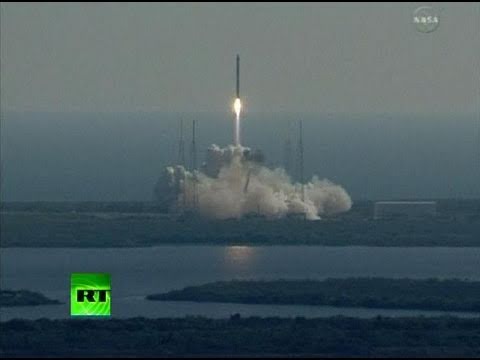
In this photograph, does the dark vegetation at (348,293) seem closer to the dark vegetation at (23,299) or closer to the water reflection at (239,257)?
the dark vegetation at (23,299)

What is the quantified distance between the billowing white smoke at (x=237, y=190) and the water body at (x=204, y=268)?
6157mm

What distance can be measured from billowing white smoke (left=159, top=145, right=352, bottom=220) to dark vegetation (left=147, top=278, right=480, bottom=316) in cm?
1751

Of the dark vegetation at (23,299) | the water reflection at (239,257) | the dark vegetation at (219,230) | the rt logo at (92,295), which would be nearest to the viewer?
the rt logo at (92,295)

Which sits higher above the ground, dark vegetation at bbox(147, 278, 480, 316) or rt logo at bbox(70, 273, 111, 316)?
rt logo at bbox(70, 273, 111, 316)

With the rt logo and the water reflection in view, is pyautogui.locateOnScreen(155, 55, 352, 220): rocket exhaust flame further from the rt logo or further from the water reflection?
the rt logo

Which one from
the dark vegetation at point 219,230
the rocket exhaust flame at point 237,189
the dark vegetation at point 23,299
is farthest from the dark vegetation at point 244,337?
the rocket exhaust flame at point 237,189

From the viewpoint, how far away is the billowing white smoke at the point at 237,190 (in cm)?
8419

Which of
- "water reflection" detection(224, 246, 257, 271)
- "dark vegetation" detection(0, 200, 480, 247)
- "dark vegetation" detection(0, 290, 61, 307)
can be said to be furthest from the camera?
"dark vegetation" detection(0, 200, 480, 247)

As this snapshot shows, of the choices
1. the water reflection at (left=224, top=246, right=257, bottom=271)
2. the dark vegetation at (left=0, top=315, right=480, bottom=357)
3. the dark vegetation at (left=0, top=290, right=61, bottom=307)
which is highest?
the water reflection at (left=224, top=246, right=257, bottom=271)

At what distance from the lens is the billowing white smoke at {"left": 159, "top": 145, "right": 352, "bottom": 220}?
276 feet

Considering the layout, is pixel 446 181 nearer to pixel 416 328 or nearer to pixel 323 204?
pixel 323 204

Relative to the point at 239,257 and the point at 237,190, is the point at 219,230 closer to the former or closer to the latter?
the point at 237,190

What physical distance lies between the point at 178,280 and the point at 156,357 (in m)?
20.1

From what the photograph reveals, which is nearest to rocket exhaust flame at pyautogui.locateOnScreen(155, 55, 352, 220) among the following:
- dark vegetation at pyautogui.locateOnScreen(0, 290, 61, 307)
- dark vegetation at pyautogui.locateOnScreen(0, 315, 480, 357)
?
dark vegetation at pyautogui.locateOnScreen(0, 290, 61, 307)
